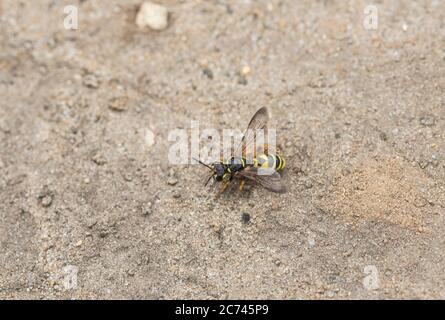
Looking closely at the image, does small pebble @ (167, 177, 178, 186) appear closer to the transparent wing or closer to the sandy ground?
the sandy ground

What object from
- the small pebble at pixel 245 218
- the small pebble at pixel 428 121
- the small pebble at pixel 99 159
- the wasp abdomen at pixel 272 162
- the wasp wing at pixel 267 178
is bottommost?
the small pebble at pixel 245 218

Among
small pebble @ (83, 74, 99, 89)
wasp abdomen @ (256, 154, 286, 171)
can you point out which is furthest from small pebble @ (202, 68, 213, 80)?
wasp abdomen @ (256, 154, 286, 171)

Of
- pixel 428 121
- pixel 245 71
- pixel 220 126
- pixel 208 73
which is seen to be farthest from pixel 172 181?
pixel 428 121

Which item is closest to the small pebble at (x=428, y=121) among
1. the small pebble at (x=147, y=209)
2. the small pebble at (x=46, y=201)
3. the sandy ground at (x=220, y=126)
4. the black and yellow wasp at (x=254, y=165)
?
the sandy ground at (x=220, y=126)

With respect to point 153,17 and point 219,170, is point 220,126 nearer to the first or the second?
point 219,170

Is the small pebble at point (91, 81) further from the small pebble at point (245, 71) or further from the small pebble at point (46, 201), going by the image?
the small pebble at point (245, 71)
